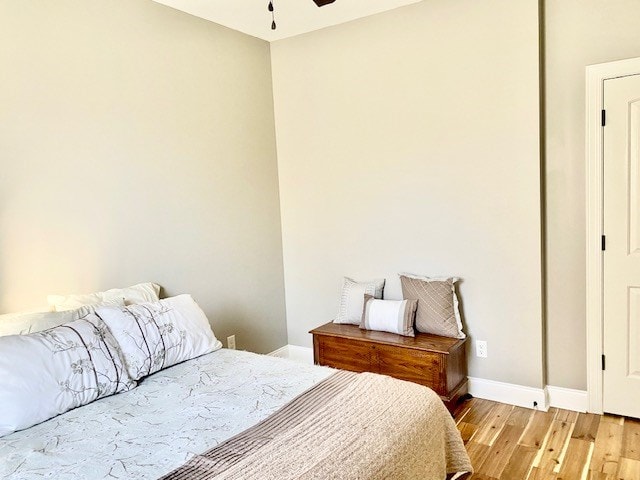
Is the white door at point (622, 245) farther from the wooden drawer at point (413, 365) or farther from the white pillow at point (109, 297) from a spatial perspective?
the white pillow at point (109, 297)

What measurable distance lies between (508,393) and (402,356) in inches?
30.3

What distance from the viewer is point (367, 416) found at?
71.8 inches

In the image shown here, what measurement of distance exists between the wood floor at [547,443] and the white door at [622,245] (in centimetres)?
26

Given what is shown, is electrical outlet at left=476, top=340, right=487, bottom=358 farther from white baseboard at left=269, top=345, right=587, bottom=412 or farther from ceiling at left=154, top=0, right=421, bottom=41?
ceiling at left=154, top=0, right=421, bottom=41

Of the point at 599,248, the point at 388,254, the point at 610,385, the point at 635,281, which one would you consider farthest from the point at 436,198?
the point at 610,385

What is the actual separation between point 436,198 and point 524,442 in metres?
1.62

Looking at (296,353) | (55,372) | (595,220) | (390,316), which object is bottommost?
(296,353)

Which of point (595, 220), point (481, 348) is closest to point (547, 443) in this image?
point (481, 348)

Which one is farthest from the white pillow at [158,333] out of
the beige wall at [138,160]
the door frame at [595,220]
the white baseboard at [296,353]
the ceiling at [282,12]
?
the door frame at [595,220]

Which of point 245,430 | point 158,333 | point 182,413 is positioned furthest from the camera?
point 158,333

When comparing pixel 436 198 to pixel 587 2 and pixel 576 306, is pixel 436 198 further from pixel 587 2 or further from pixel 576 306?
pixel 587 2

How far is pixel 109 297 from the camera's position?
2.72 m

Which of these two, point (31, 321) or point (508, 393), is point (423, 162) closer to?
point (508, 393)

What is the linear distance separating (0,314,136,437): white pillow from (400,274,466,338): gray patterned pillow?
1951mm
